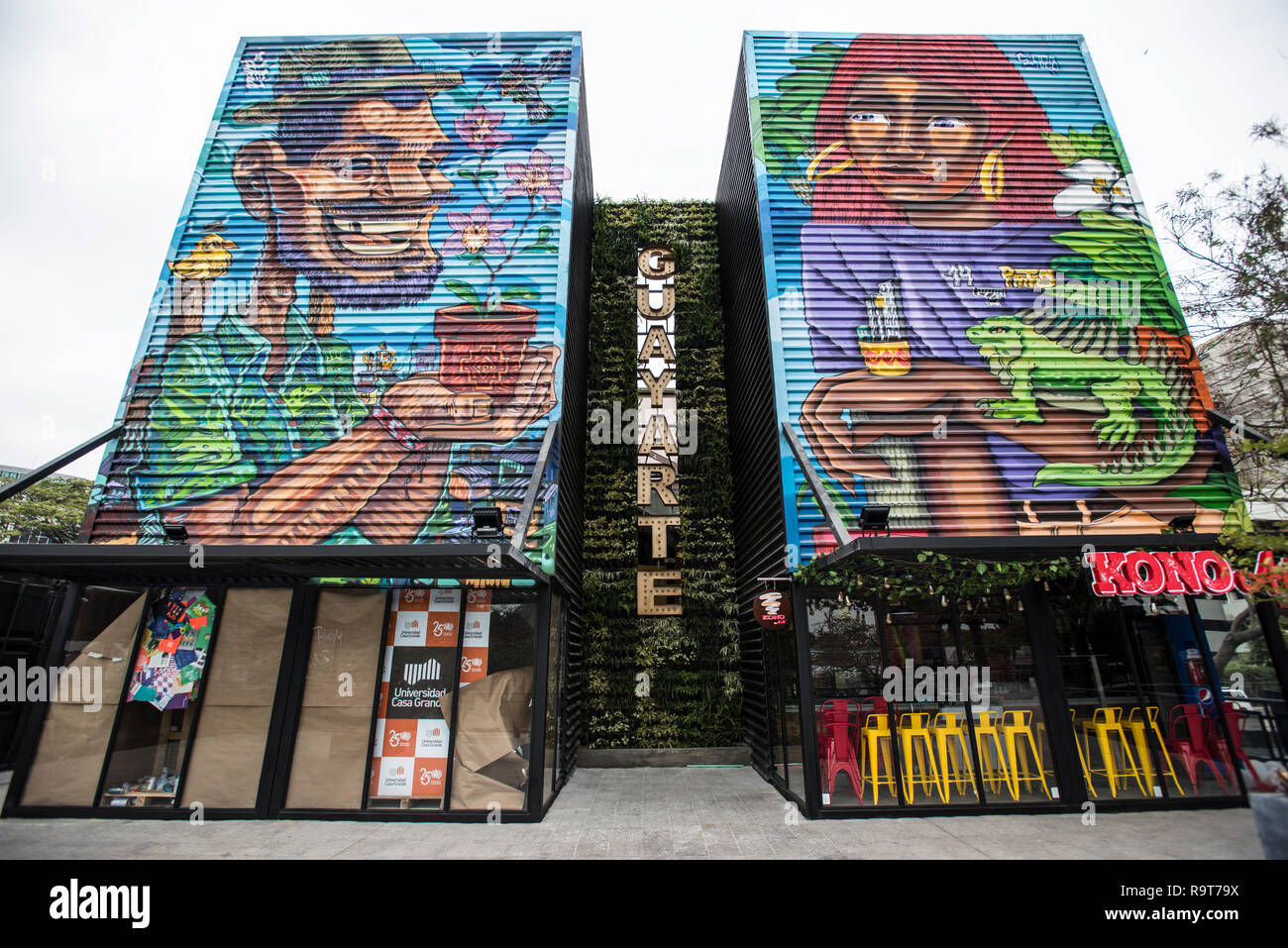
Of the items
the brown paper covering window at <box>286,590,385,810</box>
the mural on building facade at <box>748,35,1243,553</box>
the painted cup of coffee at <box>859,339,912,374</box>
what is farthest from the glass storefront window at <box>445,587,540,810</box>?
the painted cup of coffee at <box>859,339,912,374</box>

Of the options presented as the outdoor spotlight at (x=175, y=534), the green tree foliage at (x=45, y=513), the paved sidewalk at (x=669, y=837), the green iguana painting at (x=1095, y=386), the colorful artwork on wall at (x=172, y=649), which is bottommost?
the paved sidewalk at (x=669, y=837)

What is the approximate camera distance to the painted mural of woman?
8.71 meters

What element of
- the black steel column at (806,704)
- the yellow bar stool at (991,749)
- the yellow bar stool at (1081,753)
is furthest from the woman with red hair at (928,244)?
the yellow bar stool at (1081,753)

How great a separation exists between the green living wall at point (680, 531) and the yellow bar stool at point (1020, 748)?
4943mm

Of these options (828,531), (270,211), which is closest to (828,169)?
(828,531)

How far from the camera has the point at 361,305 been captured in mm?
9695

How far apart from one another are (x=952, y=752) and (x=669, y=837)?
152 inches

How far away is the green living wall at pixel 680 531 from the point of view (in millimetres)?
11641

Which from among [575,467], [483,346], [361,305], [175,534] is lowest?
[175,534]

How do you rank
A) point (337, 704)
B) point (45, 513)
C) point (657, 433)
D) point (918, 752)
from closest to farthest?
point (918, 752) → point (337, 704) → point (657, 433) → point (45, 513)

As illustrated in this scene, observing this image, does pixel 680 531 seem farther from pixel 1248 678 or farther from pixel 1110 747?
pixel 1248 678

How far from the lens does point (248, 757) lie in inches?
310

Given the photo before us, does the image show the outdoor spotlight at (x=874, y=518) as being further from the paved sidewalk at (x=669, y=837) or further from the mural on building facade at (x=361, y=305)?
the mural on building facade at (x=361, y=305)

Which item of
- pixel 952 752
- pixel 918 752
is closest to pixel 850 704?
pixel 918 752
